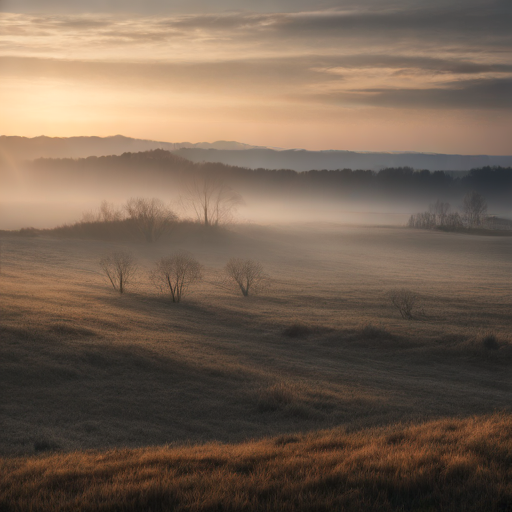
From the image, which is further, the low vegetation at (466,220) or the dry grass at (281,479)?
the low vegetation at (466,220)

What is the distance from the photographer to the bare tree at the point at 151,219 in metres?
73.8

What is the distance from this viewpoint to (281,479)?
571 cm

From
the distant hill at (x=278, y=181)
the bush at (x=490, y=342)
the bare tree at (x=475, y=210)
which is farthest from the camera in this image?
the distant hill at (x=278, y=181)

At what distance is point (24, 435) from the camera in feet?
35.5

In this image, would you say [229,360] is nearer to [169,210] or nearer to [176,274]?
[176,274]

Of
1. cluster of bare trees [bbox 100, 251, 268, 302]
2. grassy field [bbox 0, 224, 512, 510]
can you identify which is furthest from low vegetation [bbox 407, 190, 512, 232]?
cluster of bare trees [bbox 100, 251, 268, 302]

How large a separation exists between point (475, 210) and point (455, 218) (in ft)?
56.7

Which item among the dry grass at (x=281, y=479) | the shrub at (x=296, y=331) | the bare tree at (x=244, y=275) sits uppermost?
the dry grass at (x=281, y=479)

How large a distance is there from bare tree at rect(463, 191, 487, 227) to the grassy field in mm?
92105

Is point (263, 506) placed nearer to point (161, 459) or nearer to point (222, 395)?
point (161, 459)

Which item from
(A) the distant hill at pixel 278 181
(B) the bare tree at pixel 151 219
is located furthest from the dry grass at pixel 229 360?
(A) the distant hill at pixel 278 181

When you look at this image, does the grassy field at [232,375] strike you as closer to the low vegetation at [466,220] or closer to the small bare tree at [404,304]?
the small bare tree at [404,304]

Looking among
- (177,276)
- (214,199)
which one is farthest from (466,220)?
(177,276)

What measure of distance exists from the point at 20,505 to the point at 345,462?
3.98 metres
